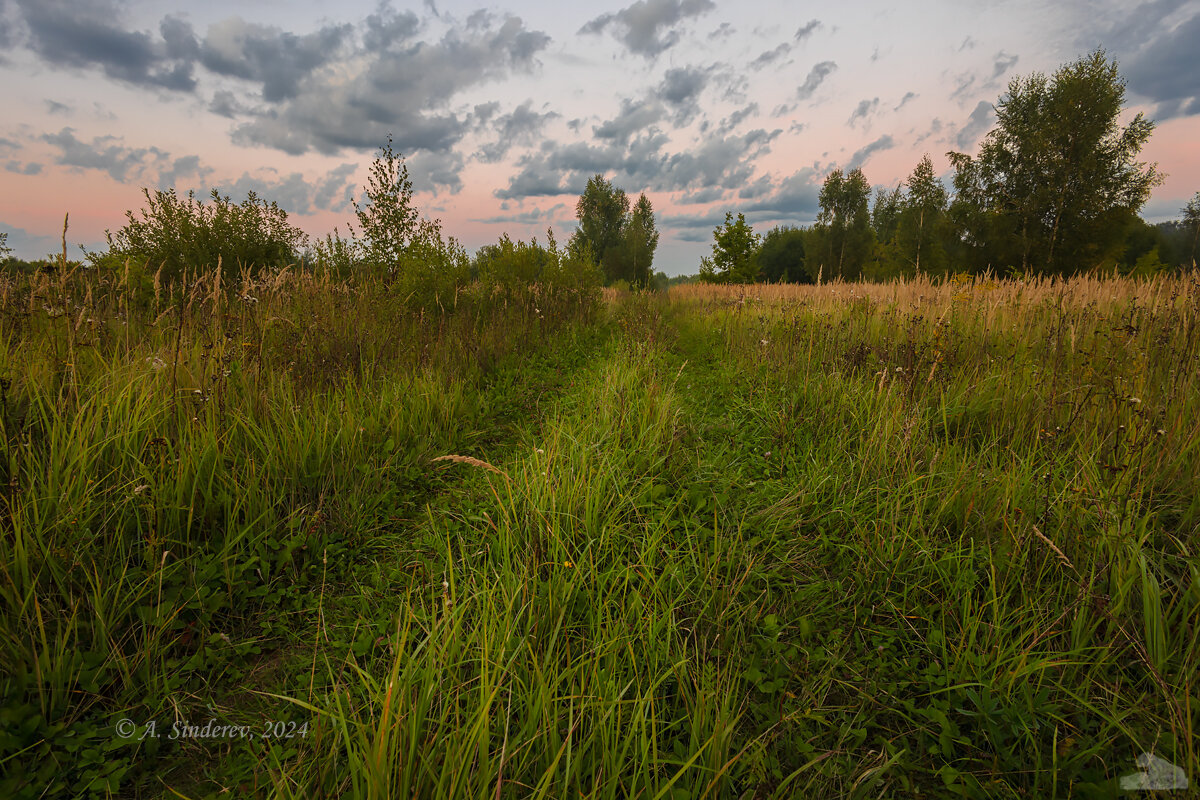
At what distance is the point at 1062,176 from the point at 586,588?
1208 inches

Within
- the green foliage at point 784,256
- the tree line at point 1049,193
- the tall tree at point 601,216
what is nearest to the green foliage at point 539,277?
the tree line at point 1049,193

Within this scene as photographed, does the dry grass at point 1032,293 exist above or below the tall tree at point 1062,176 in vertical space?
below

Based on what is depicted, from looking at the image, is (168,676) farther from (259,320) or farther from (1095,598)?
(1095,598)

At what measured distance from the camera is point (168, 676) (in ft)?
5.30

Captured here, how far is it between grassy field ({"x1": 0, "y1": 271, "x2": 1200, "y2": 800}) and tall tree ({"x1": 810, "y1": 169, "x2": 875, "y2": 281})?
1648 inches

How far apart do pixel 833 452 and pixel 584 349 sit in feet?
18.6

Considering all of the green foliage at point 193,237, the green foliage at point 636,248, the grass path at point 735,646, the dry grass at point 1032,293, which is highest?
the green foliage at point 636,248

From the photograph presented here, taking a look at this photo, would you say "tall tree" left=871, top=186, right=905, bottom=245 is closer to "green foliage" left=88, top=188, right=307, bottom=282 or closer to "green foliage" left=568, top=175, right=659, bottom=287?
"green foliage" left=568, top=175, right=659, bottom=287

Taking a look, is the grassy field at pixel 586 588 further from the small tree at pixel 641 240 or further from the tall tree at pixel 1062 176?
the small tree at pixel 641 240

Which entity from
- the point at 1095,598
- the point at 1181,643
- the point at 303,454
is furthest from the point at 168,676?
the point at 1181,643

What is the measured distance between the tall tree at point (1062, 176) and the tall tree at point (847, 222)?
53.8 ft

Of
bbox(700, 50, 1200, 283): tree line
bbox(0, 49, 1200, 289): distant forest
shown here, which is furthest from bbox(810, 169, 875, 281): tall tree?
bbox(700, 50, 1200, 283): tree line

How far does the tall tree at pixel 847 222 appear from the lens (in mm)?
39594

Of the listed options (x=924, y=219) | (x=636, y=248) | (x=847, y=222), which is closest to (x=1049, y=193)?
(x=924, y=219)
